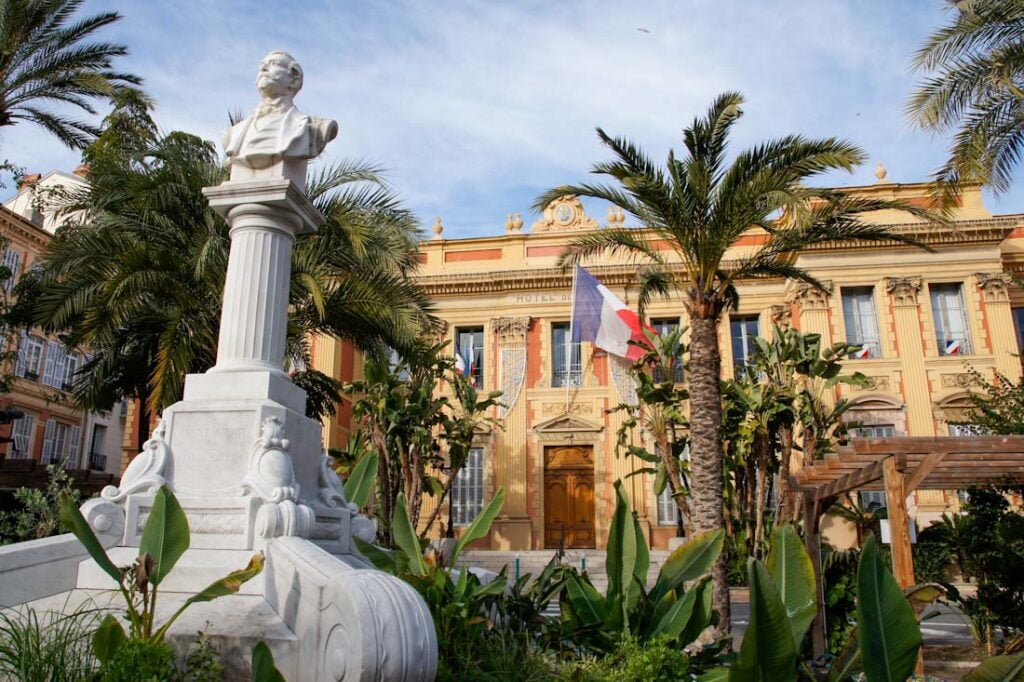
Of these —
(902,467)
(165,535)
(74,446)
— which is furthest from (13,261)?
(902,467)

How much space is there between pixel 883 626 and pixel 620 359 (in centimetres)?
2112

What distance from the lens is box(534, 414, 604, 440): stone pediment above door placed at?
26422 millimetres

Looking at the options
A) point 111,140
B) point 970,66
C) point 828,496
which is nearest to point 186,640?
point 828,496

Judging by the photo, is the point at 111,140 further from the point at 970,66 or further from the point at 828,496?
the point at 970,66

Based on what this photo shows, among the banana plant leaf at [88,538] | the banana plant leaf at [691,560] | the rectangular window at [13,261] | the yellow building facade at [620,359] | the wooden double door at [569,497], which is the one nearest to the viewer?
the banana plant leaf at [88,538]

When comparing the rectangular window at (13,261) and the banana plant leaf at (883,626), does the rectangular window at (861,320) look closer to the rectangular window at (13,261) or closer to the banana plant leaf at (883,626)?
the banana plant leaf at (883,626)

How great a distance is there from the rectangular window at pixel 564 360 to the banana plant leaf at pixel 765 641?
77.7 feet

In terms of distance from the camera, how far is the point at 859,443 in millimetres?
9016

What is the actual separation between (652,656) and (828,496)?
752 centimetres

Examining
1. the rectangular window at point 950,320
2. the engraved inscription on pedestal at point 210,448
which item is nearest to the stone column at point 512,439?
the rectangular window at point 950,320

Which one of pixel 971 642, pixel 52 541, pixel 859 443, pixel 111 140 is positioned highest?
pixel 111 140

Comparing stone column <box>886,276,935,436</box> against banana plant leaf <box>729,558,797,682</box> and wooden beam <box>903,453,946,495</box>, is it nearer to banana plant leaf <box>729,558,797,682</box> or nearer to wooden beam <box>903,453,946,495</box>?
wooden beam <box>903,453,946,495</box>

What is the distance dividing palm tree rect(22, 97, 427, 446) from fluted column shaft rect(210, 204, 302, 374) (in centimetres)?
414

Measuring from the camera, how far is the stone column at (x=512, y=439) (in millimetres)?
25562
